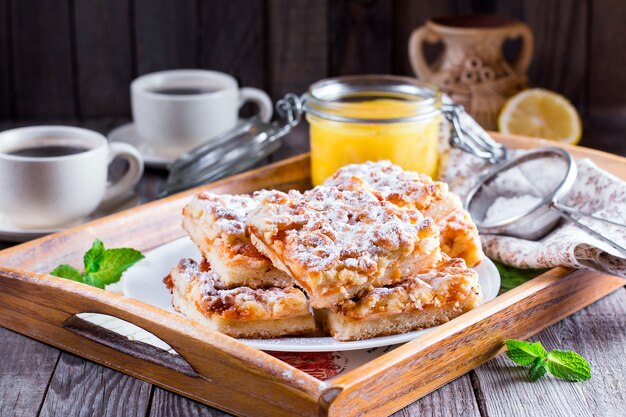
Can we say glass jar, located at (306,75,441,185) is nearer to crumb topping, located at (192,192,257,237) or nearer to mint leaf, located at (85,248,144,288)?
crumb topping, located at (192,192,257,237)

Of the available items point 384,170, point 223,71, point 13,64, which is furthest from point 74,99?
point 384,170

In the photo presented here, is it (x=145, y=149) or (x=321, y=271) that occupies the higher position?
(x=321, y=271)

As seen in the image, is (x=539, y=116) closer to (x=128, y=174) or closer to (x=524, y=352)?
(x=128, y=174)

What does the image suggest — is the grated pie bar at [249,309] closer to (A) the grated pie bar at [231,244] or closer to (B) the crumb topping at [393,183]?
(A) the grated pie bar at [231,244]

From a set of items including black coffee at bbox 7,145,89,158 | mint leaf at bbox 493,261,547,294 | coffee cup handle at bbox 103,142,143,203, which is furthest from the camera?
coffee cup handle at bbox 103,142,143,203

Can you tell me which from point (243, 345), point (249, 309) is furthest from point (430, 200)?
point (243, 345)

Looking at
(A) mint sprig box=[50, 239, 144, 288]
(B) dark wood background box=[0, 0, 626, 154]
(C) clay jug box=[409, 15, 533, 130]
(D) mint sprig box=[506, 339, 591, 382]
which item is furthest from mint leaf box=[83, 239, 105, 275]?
(B) dark wood background box=[0, 0, 626, 154]
